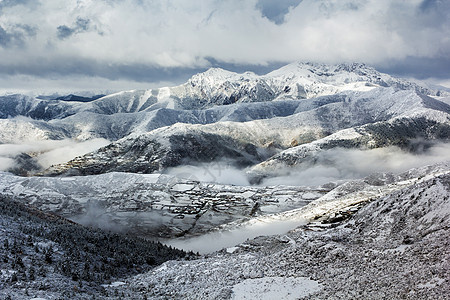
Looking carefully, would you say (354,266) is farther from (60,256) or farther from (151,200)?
(151,200)

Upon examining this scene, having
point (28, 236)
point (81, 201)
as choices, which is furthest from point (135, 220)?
point (28, 236)

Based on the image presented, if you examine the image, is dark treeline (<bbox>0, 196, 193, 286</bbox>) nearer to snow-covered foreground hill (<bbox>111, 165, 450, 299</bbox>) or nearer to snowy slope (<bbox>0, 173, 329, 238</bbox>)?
snow-covered foreground hill (<bbox>111, 165, 450, 299</bbox>)

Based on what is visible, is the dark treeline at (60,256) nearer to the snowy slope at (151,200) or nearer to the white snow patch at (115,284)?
the white snow patch at (115,284)

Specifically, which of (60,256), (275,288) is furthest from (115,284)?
(275,288)

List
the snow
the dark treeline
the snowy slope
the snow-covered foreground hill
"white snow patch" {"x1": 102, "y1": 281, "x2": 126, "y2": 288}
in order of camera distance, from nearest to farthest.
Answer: the snow-covered foreground hill → the snow → the dark treeline → "white snow patch" {"x1": 102, "y1": 281, "x2": 126, "y2": 288} → the snowy slope

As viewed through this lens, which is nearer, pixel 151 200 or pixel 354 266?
pixel 354 266

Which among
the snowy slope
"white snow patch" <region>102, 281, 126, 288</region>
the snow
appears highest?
the snow

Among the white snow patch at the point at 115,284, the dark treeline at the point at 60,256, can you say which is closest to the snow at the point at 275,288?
the white snow patch at the point at 115,284

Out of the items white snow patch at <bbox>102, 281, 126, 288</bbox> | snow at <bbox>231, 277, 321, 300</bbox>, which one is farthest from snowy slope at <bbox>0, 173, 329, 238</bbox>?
snow at <bbox>231, 277, 321, 300</bbox>

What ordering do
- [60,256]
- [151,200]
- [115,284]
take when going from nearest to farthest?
[115,284] → [60,256] → [151,200]
